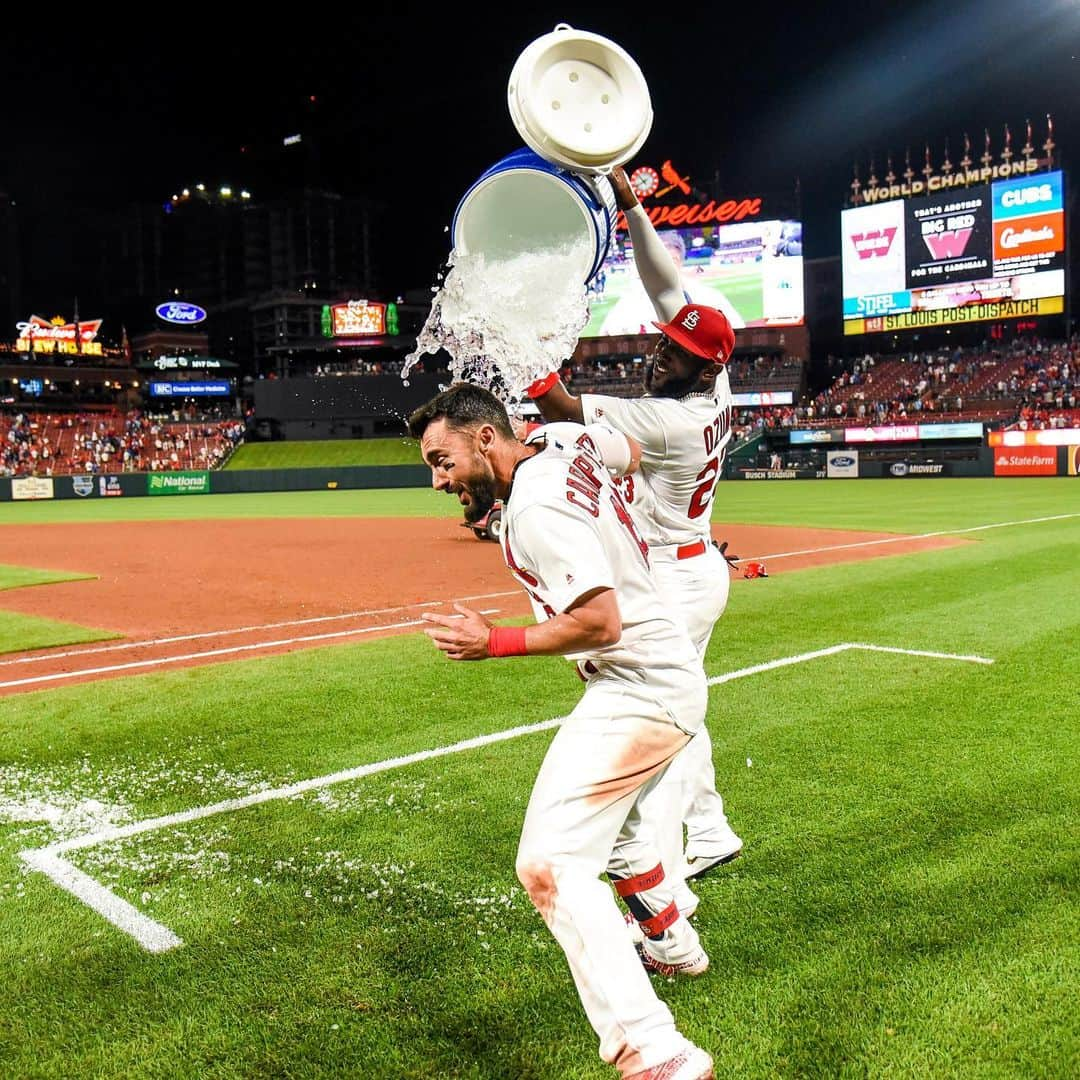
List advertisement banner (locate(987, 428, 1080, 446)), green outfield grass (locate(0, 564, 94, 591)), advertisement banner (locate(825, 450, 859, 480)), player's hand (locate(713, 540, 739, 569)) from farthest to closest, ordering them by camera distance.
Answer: advertisement banner (locate(825, 450, 859, 480))
advertisement banner (locate(987, 428, 1080, 446))
green outfield grass (locate(0, 564, 94, 591))
player's hand (locate(713, 540, 739, 569))

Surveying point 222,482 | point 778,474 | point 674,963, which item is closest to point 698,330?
point 674,963

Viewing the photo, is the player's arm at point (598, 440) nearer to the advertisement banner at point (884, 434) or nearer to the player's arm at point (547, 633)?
the player's arm at point (547, 633)

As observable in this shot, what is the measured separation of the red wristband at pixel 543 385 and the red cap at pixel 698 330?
1.71 feet

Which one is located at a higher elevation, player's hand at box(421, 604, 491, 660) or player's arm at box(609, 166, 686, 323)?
player's arm at box(609, 166, 686, 323)

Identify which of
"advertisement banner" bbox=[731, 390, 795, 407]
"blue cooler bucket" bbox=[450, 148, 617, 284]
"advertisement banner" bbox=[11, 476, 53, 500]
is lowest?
"advertisement banner" bbox=[11, 476, 53, 500]

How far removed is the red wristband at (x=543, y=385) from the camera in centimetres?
378

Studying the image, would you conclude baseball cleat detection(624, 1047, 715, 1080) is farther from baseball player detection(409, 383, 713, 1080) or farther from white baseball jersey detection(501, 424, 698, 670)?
white baseball jersey detection(501, 424, 698, 670)

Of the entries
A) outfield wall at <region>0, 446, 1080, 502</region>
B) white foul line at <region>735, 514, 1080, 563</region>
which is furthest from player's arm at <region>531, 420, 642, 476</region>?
outfield wall at <region>0, 446, 1080, 502</region>

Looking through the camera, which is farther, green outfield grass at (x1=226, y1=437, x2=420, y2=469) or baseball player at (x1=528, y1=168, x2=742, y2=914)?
green outfield grass at (x1=226, y1=437, x2=420, y2=469)

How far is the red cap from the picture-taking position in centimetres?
395

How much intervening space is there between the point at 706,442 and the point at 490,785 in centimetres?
235

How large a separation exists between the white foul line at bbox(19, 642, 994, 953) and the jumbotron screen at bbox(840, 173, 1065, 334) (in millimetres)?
55174

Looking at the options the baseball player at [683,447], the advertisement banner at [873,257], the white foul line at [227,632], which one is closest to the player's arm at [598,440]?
the baseball player at [683,447]

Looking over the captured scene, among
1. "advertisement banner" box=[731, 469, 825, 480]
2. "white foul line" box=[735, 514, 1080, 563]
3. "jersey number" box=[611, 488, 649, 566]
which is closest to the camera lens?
"jersey number" box=[611, 488, 649, 566]
